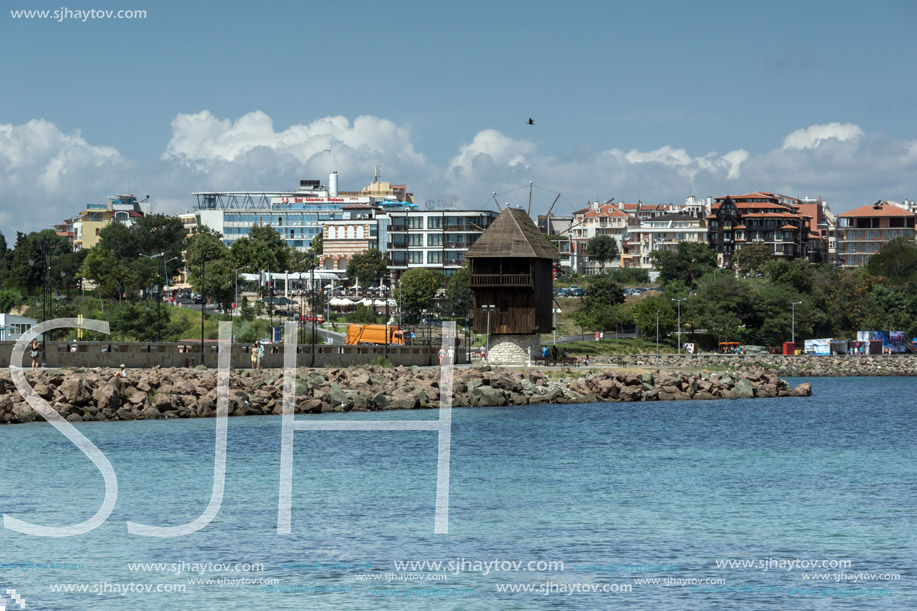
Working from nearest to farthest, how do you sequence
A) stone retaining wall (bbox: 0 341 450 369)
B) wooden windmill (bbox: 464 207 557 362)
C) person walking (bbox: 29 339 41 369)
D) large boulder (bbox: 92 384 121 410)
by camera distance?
large boulder (bbox: 92 384 121 410)
person walking (bbox: 29 339 41 369)
stone retaining wall (bbox: 0 341 450 369)
wooden windmill (bbox: 464 207 557 362)

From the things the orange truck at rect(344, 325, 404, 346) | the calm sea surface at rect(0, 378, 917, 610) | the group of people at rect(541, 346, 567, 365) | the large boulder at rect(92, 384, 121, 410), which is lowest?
the calm sea surface at rect(0, 378, 917, 610)

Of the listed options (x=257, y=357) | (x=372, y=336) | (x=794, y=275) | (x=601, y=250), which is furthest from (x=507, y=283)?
(x=601, y=250)

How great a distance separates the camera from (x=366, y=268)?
156 m

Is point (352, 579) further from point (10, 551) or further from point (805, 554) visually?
point (805, 554)

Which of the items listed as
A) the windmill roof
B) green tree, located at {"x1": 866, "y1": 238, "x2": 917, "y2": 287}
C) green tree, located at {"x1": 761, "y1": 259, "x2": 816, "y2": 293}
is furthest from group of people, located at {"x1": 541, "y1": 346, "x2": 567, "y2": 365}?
green tree, located at {"x1": 866, "y1": 238, "x2": 917, "y2": 287}

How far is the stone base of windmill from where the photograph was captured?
243ft

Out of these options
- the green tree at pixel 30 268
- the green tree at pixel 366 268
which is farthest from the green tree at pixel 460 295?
the green tree at pixel 30 268

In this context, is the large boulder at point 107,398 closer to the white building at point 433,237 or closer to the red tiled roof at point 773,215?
the white building at point 433,237

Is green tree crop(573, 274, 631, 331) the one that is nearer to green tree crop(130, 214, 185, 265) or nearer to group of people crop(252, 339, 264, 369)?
green tree crop(130, 214, 185, 265)

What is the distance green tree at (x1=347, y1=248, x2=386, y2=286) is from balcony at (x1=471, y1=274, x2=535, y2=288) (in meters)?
83.5

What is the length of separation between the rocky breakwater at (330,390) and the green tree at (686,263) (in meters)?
94.8

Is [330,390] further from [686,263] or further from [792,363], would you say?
[686,263]

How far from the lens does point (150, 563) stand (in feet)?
68.6

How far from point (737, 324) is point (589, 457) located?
8743cm
